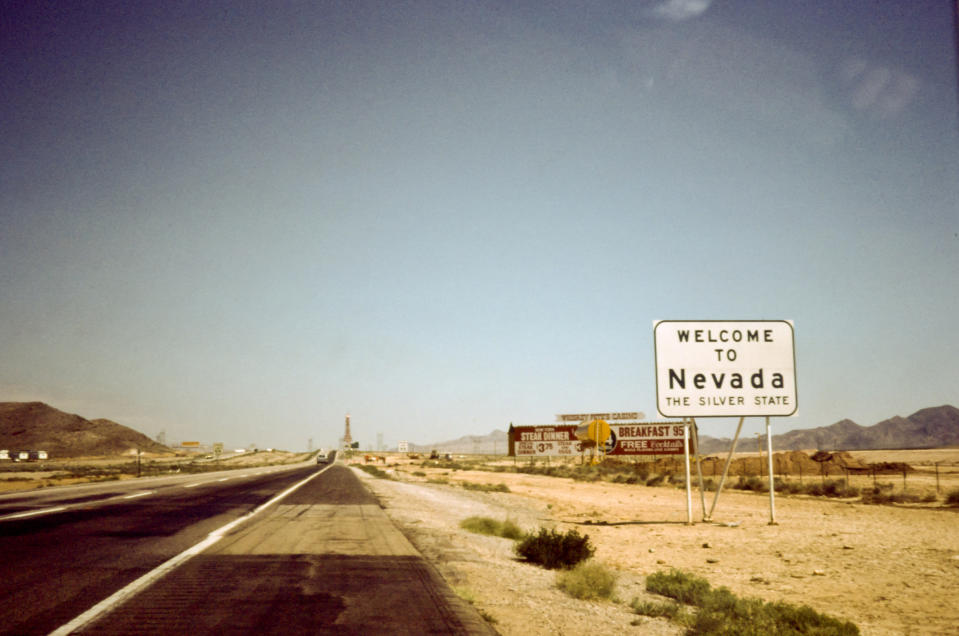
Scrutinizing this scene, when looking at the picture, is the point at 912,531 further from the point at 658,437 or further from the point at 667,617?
the point at 658,437

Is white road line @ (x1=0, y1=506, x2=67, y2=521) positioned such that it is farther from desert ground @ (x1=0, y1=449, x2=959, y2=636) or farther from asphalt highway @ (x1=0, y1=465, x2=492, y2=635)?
desert ground @ (x1=0, y1=449, x2=959, y2=636)

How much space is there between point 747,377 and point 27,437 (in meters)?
186

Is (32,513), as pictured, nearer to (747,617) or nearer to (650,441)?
(747,617)

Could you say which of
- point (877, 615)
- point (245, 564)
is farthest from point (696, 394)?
point (245, 564)

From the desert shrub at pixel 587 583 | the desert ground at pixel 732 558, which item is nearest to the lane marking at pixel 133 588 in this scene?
the desert ground at pixel 732 558

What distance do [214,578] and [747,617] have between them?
6.92m

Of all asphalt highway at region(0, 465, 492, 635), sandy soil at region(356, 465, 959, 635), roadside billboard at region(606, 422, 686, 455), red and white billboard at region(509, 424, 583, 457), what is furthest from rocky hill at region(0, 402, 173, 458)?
asphalt highway at region(0, 465, 492, 635)

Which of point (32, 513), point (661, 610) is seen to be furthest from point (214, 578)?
point (32, 513)

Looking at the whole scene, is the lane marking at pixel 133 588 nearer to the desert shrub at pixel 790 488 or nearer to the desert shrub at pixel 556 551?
the desert shrub at pixel 556 551

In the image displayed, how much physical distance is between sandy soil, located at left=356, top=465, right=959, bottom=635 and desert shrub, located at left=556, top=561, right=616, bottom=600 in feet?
0.88

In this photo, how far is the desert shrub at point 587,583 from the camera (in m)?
8.84

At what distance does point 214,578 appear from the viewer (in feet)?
27.2

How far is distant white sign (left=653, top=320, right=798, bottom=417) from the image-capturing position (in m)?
18.7

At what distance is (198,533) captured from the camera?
12.7 meters
